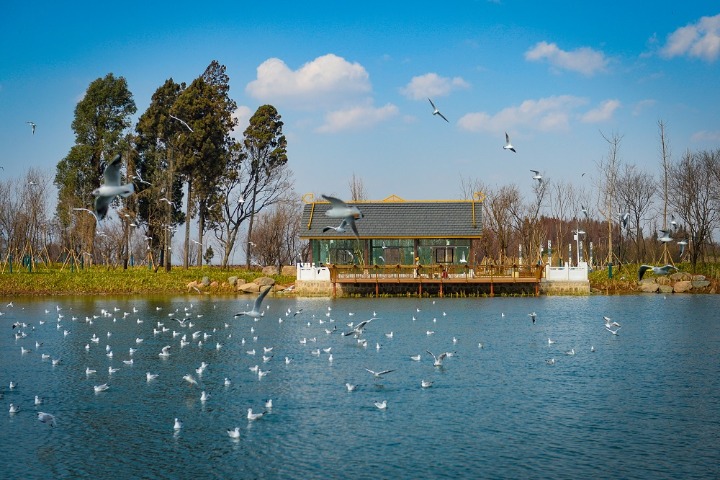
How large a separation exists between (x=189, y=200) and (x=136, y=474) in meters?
58.1

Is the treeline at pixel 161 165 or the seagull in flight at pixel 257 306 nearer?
the seagull in flight at pixel 257 306

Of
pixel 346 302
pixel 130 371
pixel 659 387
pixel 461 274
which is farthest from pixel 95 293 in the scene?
pixel 659 387

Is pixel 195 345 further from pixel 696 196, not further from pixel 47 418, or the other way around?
pixel 696 196

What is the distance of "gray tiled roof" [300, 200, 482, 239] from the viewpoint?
206 feet

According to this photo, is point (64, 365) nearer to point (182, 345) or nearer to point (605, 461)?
point (182, 345)

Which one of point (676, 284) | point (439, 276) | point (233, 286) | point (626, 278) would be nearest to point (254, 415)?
point (439, 276)

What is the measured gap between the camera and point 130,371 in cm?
2475

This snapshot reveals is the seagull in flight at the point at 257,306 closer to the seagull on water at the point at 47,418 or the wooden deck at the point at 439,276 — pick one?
the seagull on water at the point at 47,418

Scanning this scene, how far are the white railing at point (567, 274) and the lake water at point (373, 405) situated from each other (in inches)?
843

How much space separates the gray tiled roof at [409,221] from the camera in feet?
206

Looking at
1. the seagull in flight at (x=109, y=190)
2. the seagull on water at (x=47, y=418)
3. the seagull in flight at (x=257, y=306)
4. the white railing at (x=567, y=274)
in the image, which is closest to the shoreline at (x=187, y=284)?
the white railing at (x=567, y=274)

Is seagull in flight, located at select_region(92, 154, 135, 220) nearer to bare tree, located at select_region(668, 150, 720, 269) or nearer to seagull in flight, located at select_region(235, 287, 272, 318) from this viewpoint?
seagull in flight, located at select_region(235, 287, 272, 318)

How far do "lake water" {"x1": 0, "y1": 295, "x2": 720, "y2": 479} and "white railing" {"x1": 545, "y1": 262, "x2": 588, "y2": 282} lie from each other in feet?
70.2

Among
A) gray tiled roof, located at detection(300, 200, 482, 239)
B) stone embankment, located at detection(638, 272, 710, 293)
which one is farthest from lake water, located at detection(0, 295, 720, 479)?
gray tiled roof, located at detection(300, 200, 482, 239)
